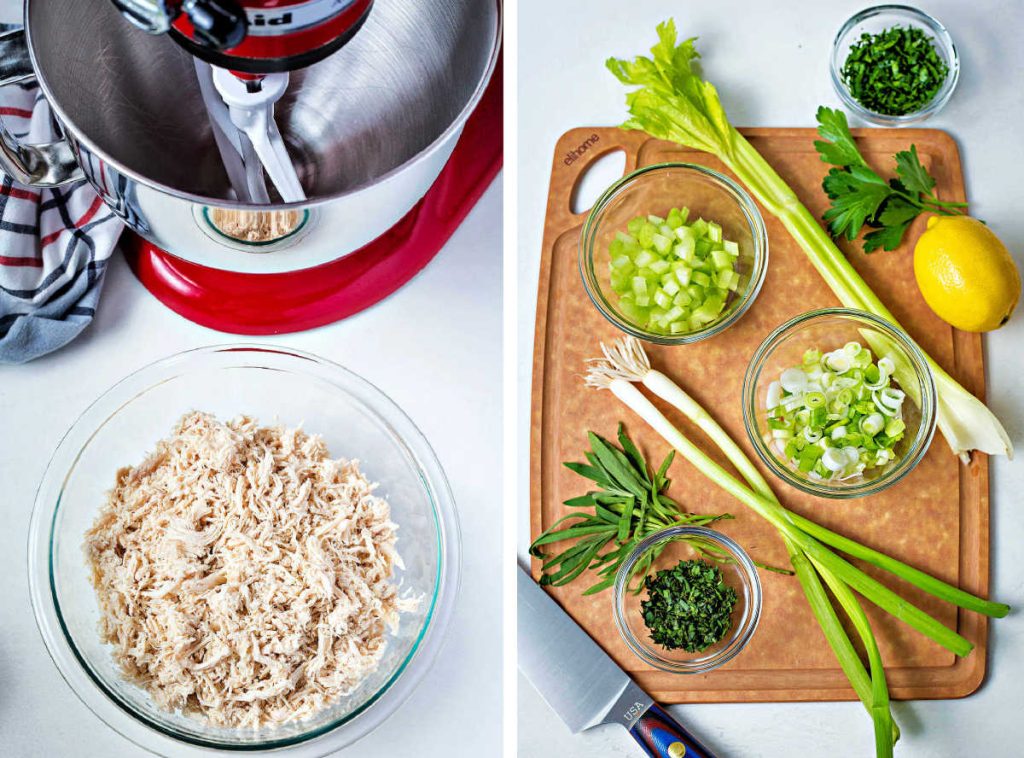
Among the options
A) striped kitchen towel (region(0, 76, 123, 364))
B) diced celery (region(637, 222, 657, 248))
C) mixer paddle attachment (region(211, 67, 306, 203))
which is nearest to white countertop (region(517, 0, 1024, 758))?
diced celery (region(637, 222, 657, 248))

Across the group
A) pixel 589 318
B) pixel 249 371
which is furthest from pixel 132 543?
pixel 589 318

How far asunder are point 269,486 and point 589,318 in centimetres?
40

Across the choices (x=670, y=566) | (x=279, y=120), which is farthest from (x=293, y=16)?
(x=670, y=566)

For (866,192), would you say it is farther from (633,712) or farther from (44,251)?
(44,251)

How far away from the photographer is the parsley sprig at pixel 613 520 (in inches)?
38.9

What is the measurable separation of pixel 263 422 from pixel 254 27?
563 mm

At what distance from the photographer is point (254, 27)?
2.16 ft

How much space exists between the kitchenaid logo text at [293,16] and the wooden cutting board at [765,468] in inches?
16.5

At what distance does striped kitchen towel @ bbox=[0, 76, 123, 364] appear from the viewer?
1060 mm

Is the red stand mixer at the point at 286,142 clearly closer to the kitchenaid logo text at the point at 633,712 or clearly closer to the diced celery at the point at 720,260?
the diced celery at the point at 720,260

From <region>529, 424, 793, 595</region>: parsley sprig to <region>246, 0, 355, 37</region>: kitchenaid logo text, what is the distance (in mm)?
523

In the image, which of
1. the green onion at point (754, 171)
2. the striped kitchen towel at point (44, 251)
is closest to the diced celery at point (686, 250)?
the green onion at point (754, 171)

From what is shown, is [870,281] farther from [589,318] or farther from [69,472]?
[69,472]

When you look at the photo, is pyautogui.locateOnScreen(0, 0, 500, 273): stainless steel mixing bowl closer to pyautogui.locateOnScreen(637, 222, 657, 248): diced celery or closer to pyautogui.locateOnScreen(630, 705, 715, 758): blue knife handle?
pyautogui.locateOnScreen(637, 222, 657, 248): diced celery
